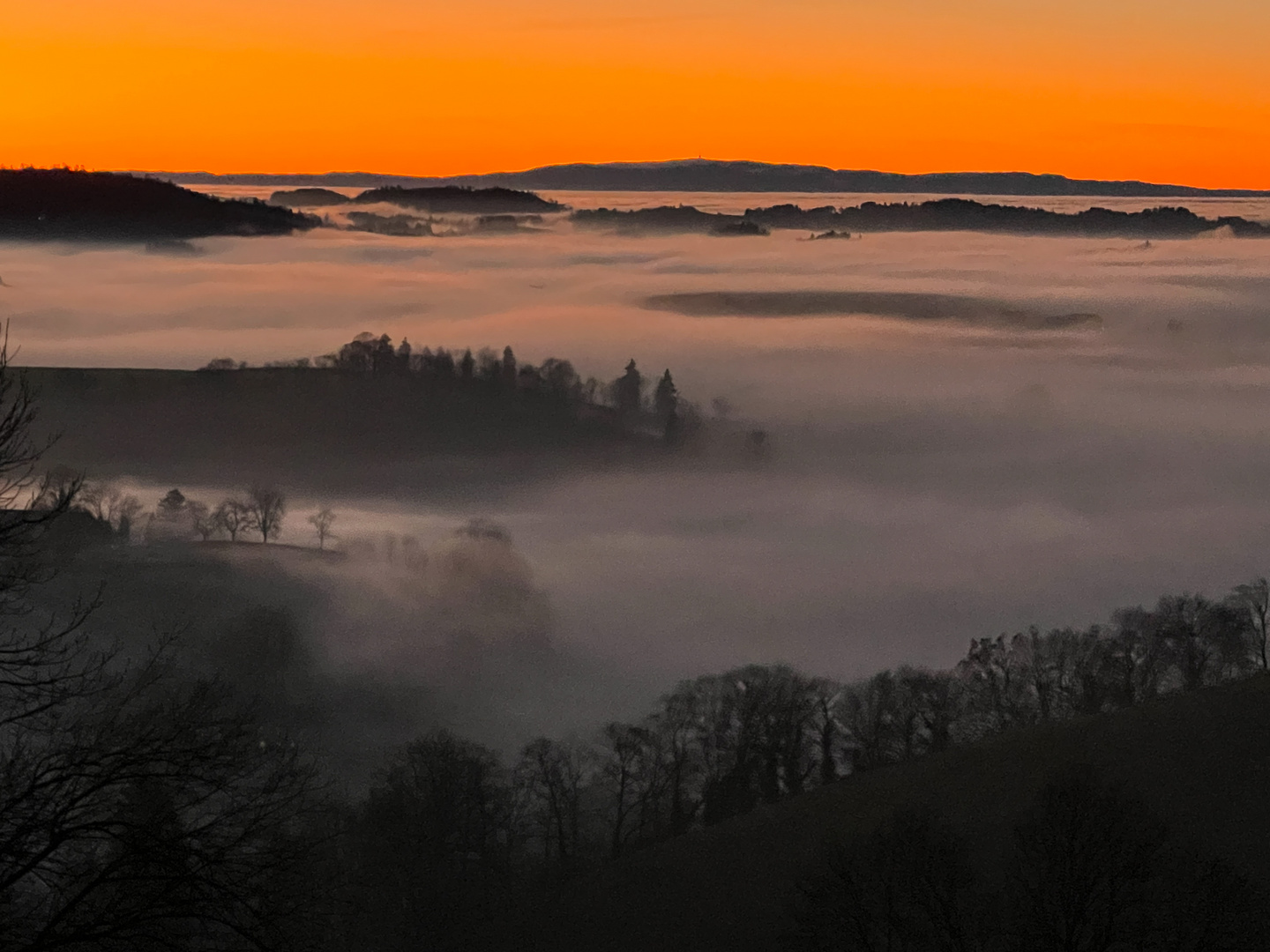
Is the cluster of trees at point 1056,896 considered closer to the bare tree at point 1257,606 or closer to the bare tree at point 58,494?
the bare tree at point 58,494

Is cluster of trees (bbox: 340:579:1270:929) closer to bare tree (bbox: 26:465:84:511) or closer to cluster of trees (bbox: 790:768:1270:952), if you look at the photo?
cluster of trees (bbox: 790:768:1270:952)

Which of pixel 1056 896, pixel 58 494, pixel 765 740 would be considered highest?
pixel 58 494

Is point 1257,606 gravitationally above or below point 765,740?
above

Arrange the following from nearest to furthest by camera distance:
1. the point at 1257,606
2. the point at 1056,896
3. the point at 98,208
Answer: the point at 1056,896 < the point at 1257,606 < the point at 98,208

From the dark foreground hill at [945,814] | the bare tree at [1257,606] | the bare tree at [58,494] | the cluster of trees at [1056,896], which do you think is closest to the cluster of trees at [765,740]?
the bare tree at [1257,606]

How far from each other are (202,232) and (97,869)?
167 meters

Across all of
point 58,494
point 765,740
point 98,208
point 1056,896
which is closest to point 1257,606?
point 765,740

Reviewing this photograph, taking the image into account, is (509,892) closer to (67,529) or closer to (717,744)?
(717,744)

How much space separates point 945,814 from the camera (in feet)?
161

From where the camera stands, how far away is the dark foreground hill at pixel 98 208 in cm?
13788

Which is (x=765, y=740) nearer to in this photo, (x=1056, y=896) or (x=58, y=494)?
(x=1056, y=896)

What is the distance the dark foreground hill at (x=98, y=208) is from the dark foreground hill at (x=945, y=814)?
10888 cm

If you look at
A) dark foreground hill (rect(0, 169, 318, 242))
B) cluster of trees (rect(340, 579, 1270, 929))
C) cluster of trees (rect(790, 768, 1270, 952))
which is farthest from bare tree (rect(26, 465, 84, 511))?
dark foreground hill (rect(0, 169, 318, 242))

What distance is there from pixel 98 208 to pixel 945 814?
12299cm
